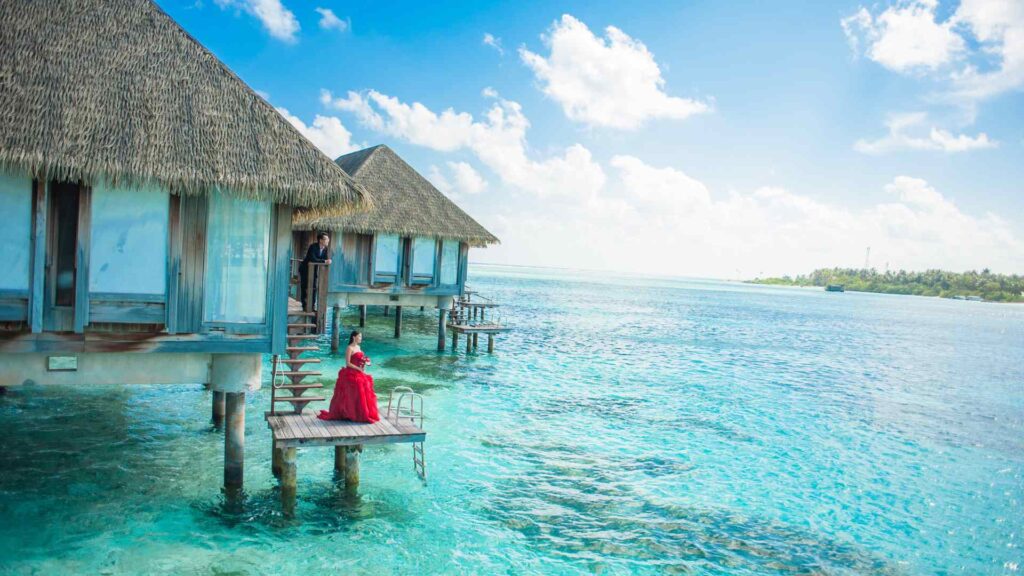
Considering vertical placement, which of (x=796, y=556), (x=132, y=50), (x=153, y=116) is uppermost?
(x=132, y=50)

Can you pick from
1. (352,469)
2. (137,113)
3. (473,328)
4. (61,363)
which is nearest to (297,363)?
(352,469)

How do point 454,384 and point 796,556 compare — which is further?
point 454,384

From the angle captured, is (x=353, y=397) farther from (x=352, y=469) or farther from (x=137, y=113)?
(x=137, y=113)

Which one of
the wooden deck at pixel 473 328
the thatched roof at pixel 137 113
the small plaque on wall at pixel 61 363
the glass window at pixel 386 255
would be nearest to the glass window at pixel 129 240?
the thatched roof at pixel 137 113

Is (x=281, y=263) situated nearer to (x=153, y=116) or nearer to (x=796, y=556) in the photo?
(x=153, y=116)

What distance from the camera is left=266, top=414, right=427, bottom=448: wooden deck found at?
8.09 m

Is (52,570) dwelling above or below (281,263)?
below

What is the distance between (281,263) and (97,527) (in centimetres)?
399

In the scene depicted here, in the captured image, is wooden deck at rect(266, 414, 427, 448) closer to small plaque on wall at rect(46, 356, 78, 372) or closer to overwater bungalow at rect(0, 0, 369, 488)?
overwater bungalow at rect(0, 0, 369, 488)

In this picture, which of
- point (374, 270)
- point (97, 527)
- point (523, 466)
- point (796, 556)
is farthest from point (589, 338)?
point (97, 527)

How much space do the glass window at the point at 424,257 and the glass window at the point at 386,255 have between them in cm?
66

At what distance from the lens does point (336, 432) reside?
331 inches

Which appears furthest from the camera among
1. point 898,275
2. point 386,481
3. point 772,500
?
point 898,275

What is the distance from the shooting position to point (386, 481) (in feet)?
33.4
